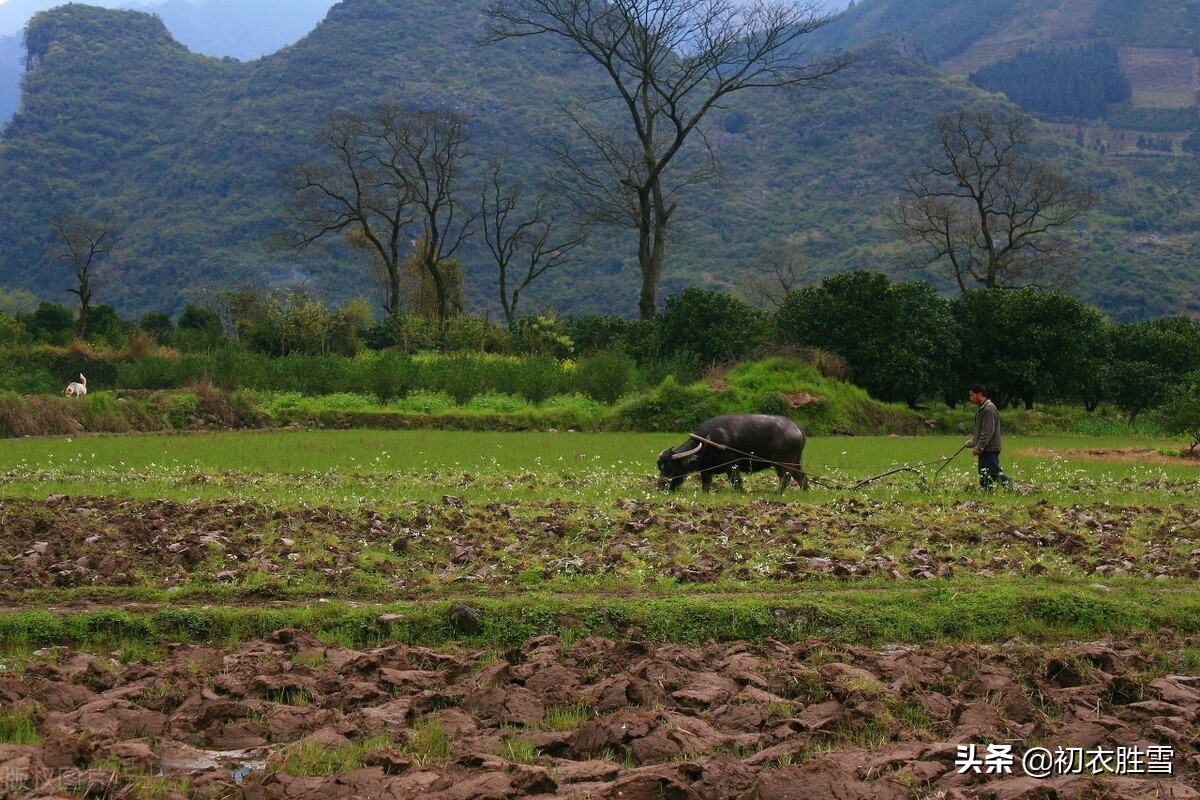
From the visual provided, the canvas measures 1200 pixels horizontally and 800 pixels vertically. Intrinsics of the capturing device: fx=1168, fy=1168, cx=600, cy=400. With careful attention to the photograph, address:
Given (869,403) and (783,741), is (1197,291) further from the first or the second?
(783,741)

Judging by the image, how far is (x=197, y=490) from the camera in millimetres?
15977

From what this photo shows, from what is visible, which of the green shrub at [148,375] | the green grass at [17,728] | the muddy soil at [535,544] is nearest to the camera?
the green grass at [17,728]

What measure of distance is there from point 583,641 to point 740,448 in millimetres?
9847

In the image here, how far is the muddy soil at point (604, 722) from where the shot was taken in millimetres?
5586

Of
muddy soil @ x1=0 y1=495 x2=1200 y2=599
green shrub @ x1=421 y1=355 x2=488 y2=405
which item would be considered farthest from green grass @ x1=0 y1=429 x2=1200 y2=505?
green shrub @ x1=421 y1=355 x2=488 y2=405

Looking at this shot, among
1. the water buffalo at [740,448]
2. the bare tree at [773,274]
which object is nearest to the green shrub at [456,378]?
the water buffalo at [740,448]

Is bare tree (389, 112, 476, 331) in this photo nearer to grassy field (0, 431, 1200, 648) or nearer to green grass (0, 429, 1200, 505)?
green grass (0, 429, 1200, 505)

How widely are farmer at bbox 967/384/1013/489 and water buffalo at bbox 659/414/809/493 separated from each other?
2.60 m

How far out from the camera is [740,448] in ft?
58.7

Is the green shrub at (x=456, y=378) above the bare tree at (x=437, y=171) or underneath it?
underneath

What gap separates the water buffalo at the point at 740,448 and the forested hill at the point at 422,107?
194ft

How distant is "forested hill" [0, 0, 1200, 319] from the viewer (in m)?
88.8

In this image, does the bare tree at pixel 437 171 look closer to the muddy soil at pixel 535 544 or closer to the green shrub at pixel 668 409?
the green shrub at pixel 668 409

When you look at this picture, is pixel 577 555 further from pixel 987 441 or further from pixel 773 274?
pixel 773 274
